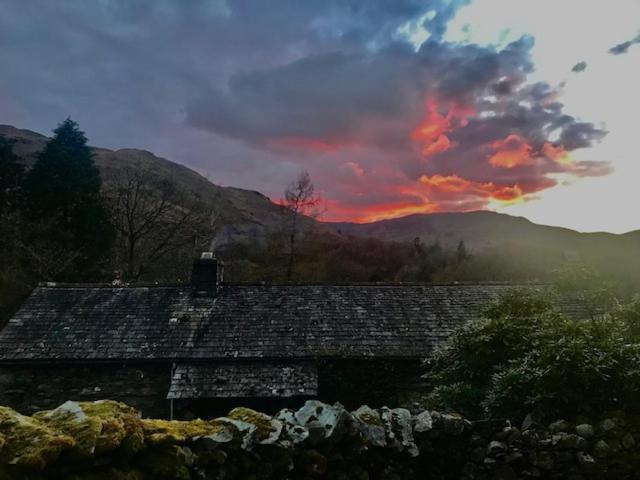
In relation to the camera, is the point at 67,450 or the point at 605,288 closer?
the point at 67,450

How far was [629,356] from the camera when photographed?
664 centimetres

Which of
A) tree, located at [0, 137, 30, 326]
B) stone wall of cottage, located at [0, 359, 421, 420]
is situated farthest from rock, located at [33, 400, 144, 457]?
tree, located at [0, 137, 30, 326]

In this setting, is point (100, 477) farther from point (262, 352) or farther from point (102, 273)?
point (102, 273)

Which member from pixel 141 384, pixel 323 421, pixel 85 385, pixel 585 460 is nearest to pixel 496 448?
pixel 585 460

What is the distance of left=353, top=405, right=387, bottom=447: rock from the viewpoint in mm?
5277

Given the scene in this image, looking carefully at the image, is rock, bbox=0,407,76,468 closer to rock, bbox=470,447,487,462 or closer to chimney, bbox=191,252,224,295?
rock, bbox=470,447,487,462

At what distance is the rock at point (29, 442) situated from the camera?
3.36m

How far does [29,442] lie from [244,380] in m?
12.4

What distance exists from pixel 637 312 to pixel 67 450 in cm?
819

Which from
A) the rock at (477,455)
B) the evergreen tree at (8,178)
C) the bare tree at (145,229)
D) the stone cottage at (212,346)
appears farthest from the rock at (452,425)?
the evergreen tree at (8,178)

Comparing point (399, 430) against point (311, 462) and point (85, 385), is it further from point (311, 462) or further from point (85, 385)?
point (85, 385)

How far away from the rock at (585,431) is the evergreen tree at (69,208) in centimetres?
3529

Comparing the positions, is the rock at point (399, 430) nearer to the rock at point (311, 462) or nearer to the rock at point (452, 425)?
the rock at point (452, 425)

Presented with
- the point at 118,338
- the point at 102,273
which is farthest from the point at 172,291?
the point at 102,273
